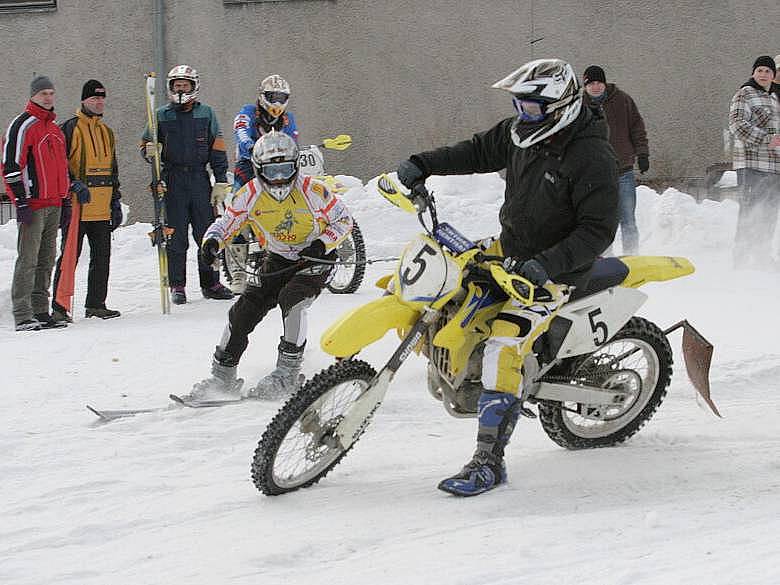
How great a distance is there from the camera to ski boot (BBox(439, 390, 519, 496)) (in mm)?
4730

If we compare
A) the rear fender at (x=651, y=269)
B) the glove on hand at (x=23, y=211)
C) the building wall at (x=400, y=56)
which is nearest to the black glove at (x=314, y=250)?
the rear fender at (x=651, y=269)

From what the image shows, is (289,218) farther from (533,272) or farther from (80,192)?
(80,192)

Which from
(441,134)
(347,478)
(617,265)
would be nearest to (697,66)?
(441,134)

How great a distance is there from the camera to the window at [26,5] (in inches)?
611

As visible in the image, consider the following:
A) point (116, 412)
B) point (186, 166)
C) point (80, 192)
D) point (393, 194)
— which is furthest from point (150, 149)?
point (393, 194)

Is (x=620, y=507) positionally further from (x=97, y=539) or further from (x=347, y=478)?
(x=97, y=539)

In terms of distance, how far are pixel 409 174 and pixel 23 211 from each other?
4967 mm

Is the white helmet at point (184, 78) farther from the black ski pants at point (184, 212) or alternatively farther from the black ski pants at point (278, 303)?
the black ski pants at point (278, 303)

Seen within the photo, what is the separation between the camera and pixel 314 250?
22.2 feet

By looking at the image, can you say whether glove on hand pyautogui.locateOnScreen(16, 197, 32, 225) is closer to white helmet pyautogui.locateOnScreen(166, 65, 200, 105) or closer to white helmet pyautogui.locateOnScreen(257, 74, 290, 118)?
white helmet pyautogui.locateOnScreen(166, 65, 200, 105)

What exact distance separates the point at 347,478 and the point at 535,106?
1.83 metres

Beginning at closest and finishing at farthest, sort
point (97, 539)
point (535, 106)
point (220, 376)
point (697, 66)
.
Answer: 1. point (97, 539)
2. point (535, 106)
3. point (220, 376)
4. point (697, 66)

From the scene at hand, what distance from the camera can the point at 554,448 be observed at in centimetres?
556

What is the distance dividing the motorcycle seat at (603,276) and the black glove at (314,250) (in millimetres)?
1999
